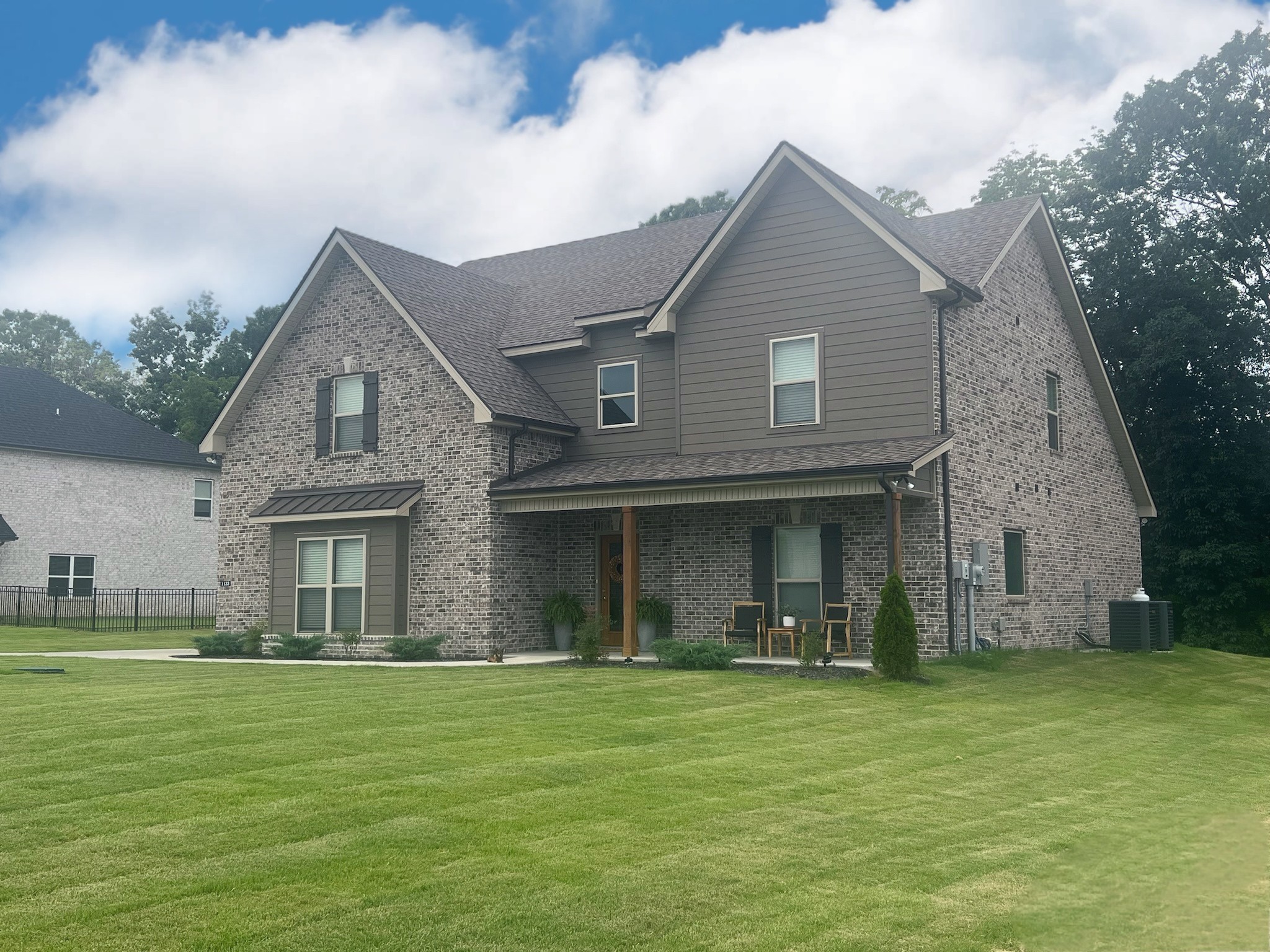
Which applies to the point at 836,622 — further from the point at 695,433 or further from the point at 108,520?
the point at 108,520

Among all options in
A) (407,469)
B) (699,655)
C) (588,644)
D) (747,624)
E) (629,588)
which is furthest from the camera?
(407,469)

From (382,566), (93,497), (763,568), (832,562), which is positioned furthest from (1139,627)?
(93,497)

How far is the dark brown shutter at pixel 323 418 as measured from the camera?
929 inches

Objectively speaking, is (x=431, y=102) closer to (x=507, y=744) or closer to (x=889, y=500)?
(x=889, y=500)

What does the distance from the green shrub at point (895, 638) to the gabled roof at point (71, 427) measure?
27.5 metres

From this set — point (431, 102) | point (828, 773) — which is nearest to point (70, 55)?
point (431, 102)

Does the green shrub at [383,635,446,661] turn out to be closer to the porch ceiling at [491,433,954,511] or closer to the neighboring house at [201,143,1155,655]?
the neighboring house at [201,143,1155,655]

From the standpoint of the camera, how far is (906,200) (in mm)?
41906

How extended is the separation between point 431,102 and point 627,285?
5248mm

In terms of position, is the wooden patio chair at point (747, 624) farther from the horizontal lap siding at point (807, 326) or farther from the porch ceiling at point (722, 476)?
the horizontal lap siding at point (807, 326)

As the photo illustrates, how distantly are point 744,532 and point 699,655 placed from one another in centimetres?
379

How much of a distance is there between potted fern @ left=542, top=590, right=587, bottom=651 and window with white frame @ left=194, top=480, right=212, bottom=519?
77.5 ft

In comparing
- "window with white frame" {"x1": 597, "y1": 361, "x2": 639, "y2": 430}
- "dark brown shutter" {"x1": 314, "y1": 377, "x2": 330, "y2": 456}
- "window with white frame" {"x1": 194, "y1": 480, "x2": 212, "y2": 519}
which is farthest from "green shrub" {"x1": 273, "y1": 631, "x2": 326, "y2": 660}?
"window with white frame" {"x1": 194, "y1": 480, "x2": 212, "y2": 519}

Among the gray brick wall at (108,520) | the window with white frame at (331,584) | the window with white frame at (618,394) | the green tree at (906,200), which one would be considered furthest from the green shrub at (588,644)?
the green tree at (906,200)
